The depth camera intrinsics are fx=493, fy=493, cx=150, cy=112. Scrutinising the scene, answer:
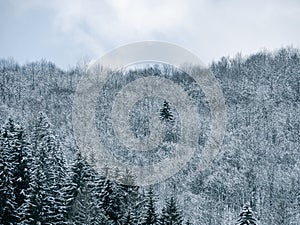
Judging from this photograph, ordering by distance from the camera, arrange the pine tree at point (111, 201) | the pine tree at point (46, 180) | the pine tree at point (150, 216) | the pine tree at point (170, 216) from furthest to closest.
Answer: the pine tree at point (170, 216)
the pine tree at point (111, 201)
the pine tree at point (150, 216)
the pine tree at point (46, 180)

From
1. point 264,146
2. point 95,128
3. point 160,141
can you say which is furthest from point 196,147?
point 95,128

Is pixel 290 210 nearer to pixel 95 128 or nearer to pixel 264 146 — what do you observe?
pixel 264 146

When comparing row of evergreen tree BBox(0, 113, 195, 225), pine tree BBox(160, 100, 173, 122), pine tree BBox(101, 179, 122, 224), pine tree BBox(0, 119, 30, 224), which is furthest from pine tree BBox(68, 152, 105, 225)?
pine tree BBox(160, 100, 173, 122)

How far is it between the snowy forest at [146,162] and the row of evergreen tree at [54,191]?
2.6 inches

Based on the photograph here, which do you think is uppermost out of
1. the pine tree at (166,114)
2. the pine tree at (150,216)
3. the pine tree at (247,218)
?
the pine tree at (166,114)

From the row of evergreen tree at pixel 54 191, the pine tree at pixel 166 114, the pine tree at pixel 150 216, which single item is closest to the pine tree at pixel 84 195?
the row of evergreen tree at pixel 54 191

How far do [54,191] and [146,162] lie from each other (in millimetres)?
107352

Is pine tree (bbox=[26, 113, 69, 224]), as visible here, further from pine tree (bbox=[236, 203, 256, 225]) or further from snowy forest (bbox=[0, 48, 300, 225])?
pine tree (bbox=[236, 203, 256, 225])

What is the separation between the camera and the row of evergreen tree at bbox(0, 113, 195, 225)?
3177 centimetres

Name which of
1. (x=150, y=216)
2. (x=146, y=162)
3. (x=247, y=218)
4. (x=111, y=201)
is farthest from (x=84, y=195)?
(x=146, y=162)

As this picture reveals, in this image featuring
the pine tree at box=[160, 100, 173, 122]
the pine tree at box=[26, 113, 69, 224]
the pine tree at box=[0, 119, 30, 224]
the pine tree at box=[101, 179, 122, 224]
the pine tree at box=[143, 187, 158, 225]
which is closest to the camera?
the pine tree at box=[26, 113, 69, 224]

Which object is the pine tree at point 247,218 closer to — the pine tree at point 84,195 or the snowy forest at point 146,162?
the snowy forest at point 146,162

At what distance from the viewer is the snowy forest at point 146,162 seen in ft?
108

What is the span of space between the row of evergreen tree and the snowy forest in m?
0.07
